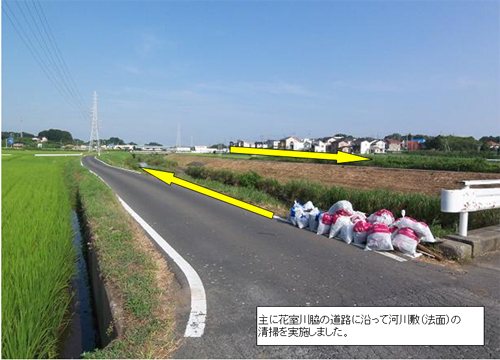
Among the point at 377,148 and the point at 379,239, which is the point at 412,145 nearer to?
the point at 377,148

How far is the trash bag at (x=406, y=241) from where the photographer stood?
14.6ft

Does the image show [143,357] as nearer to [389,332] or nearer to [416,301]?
[389,332]

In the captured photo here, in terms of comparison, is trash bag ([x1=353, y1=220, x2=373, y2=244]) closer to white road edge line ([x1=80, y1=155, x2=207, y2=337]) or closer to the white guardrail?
the white guardrail

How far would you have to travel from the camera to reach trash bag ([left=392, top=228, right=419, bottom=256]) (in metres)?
4.45

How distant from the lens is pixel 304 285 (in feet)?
11.6

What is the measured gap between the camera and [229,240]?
5555mm

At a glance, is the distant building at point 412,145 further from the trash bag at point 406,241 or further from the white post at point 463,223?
the trash bag at point 406,241

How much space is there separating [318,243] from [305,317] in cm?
241

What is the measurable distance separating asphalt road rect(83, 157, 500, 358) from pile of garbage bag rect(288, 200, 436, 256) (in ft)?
0.68

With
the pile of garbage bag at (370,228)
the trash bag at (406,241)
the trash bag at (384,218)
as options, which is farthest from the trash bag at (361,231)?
the trash bag at (406,241)

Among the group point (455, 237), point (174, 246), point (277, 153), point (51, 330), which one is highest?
point (277, 153)

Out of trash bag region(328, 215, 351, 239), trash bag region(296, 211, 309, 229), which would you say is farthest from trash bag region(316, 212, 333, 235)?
trash bag region(296, 211, 309, 229)

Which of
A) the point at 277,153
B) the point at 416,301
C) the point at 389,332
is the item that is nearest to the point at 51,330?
the point at 389,332

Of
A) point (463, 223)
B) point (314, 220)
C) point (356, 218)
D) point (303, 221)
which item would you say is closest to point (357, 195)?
point (303, 221)
